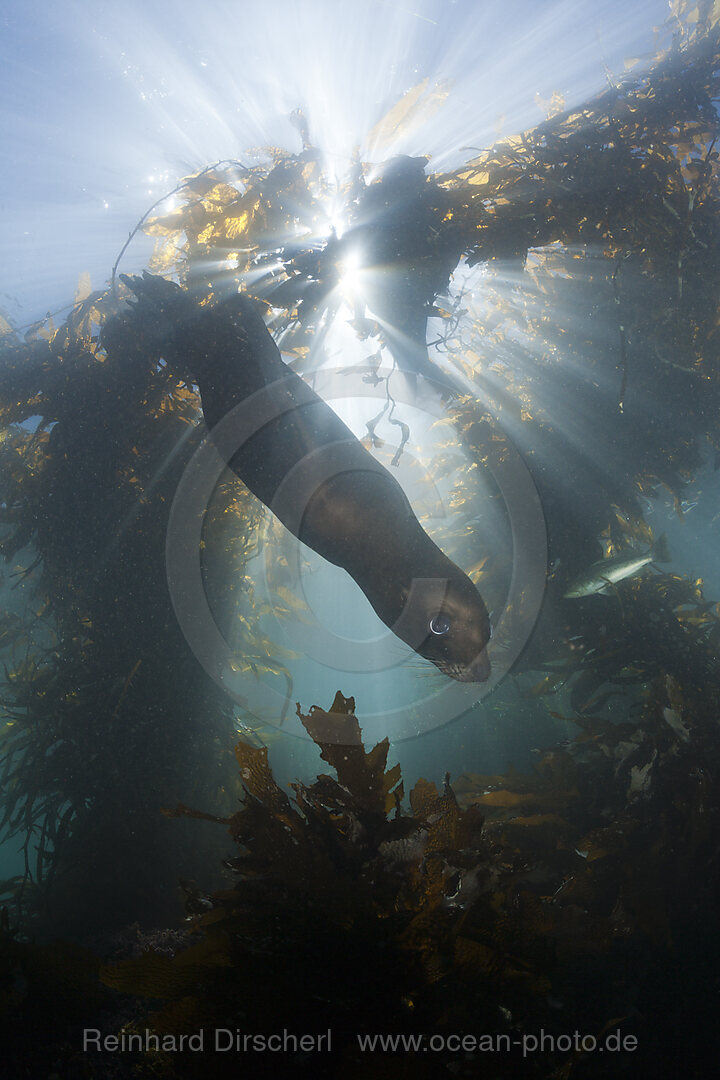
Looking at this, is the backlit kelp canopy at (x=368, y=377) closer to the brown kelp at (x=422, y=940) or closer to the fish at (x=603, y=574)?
the fish at (x=603, y=574)

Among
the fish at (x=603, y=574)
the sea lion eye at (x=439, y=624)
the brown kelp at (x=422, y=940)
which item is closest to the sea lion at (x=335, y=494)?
the sea lion eye at (x=439, y=624)

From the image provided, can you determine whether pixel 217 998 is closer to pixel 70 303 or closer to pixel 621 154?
pixel 621 154

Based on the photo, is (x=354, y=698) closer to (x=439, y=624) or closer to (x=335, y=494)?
(x=439, y=624)

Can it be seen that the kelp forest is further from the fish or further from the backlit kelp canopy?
the fish

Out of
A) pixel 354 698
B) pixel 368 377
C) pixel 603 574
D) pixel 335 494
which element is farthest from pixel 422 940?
pixel 368 377

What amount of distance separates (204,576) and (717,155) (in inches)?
217

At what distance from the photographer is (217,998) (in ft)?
4.35

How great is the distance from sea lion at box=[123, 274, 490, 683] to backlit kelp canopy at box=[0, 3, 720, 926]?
145 cm

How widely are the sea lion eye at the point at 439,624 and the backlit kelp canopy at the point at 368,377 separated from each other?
2792 millimetres

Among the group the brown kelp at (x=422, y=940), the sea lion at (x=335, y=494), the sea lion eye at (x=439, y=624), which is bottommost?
the brown kelp at (x=422, y=940)

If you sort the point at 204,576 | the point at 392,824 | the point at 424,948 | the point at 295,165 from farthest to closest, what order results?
the point at 204,576 → the point at 295,165 → the point at 392,824 → the point at 424,948

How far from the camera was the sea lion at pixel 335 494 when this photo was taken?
1769mm

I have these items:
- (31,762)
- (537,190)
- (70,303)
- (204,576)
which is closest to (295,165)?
(537,190)

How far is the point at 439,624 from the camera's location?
1.75 metres
